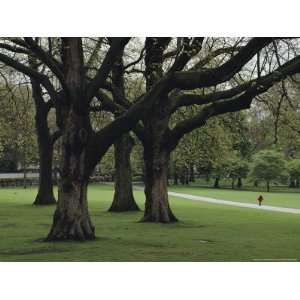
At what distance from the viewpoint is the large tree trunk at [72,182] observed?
15562 millimetres

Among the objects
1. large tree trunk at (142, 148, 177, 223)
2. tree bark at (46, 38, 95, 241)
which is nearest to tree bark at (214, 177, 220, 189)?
large tree trunk at (142, 148, 177, 223)

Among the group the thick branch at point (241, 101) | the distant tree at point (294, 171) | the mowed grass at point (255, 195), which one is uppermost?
the thick branch at point (241, 101)

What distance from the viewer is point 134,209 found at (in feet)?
91.1

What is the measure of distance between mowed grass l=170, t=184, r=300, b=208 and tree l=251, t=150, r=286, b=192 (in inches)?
36.1

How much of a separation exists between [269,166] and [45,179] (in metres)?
12.5

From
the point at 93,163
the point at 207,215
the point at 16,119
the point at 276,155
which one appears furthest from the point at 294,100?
the point at 16,119

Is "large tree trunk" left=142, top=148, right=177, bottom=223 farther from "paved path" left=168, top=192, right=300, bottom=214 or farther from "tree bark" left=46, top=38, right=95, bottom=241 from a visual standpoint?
"paved path" left=168, top=192, right=300, bottom=214

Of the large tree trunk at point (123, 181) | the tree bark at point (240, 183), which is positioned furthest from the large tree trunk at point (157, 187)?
the tree bark at point (240, 183)

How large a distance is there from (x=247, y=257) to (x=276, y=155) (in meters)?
10.4

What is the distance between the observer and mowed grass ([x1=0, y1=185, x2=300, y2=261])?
13.6 meters

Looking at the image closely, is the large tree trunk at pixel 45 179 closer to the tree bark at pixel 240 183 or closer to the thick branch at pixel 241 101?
the tree bark at pixel 240 183

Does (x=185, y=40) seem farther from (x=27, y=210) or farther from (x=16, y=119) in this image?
(x=27, y=210)

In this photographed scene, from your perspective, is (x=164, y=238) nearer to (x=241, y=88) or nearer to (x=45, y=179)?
(x=241, y=88)

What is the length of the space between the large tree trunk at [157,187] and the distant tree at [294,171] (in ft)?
17.2
